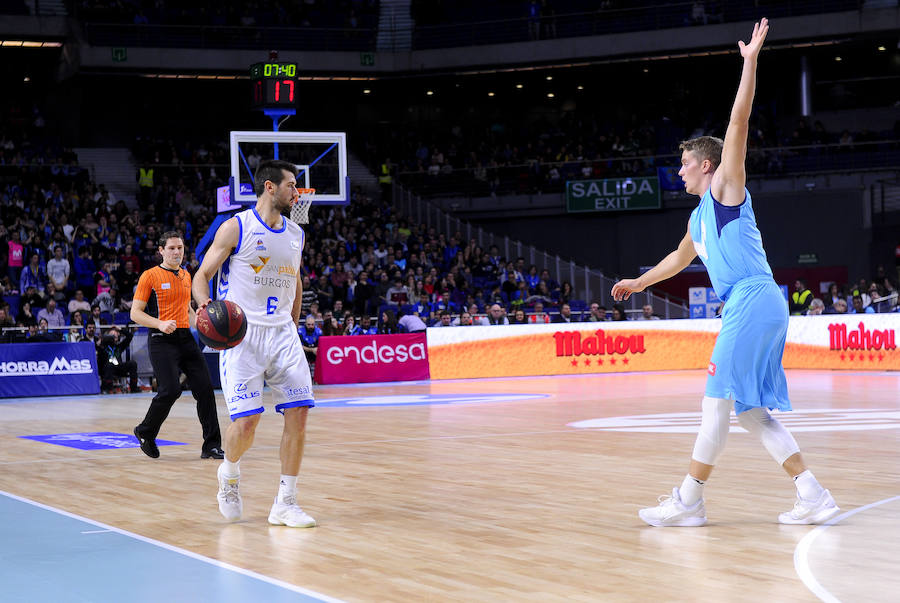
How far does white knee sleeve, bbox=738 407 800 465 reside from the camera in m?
6.38

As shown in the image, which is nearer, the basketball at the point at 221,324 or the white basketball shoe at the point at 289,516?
the basketball at the point at 221,324

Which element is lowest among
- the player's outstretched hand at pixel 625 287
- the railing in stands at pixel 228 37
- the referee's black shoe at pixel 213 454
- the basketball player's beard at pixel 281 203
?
the referee's black shoe at pixel 213 454

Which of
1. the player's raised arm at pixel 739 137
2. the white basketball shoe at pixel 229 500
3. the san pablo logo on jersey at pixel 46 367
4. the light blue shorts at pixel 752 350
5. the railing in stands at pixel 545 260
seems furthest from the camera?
the railing in stands at pixel 545 260

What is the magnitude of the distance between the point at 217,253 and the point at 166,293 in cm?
398

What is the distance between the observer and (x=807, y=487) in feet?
20.7

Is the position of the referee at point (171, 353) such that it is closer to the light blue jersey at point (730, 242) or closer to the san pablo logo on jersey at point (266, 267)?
the san pablo logo on jersey at point (266, 267)

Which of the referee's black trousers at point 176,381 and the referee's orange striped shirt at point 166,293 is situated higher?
the referee's orange striped shirt at point 166,293

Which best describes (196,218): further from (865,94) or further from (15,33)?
(865,94)

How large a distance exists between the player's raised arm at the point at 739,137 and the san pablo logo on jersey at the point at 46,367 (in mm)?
16388

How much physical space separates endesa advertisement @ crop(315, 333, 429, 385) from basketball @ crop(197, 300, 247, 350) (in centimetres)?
1586

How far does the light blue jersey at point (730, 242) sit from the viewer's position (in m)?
6.29

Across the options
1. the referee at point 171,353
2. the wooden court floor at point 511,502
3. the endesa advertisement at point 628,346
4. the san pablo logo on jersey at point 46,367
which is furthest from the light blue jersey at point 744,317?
the endesa advertisement at point 628,346

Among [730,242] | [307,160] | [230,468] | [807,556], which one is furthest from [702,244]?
[307,160]

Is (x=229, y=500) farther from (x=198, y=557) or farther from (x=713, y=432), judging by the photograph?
(x=713, y=432)
